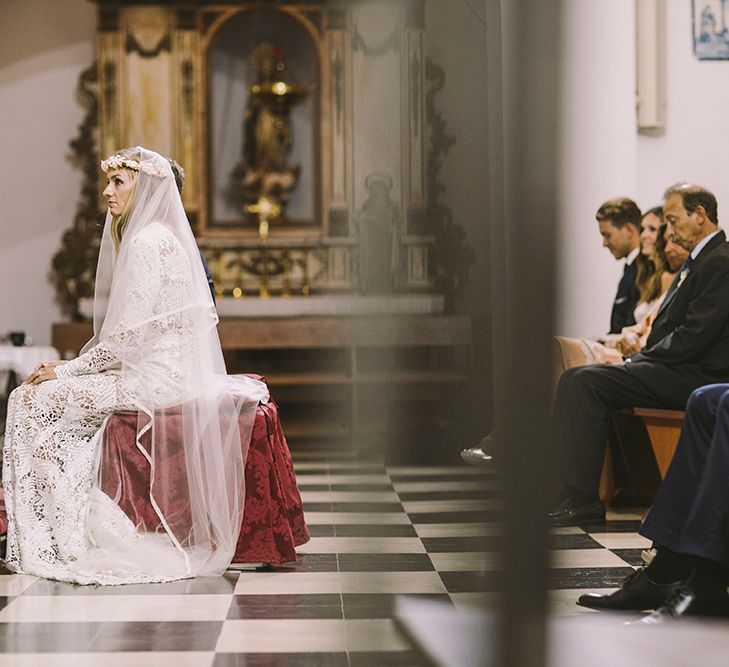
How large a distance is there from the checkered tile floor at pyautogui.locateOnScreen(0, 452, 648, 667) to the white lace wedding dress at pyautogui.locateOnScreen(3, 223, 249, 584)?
130mm

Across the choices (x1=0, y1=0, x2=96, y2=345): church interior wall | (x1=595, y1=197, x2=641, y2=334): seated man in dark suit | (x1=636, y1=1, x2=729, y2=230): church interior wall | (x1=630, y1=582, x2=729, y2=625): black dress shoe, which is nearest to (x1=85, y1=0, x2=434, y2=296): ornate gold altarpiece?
(x1=0, y1=0, x2=96, y2=345): church interior wall

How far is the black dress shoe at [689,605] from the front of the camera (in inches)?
113

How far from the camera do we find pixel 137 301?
396cm

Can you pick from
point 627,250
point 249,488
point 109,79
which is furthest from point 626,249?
point 109,79

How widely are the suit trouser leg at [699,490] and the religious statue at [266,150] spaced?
596 centimetres

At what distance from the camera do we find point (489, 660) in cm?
73

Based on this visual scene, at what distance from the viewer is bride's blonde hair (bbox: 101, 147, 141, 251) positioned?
160 inches

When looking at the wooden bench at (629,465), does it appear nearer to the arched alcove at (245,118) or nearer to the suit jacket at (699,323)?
the suit jacket at (699,323)

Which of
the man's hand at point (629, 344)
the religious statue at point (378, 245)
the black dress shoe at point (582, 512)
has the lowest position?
the black dress shoe at point (582, 512)

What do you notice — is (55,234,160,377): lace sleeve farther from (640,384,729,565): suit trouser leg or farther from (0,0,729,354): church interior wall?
(0,0,729,354): church interior wall

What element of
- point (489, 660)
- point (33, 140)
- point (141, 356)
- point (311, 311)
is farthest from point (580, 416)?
point (33, 140)

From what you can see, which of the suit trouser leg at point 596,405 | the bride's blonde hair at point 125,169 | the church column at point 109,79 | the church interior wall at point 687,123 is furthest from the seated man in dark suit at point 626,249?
the church column at point 109,79

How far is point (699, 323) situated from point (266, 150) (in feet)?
16.9

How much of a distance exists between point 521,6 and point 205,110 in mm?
8484
